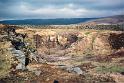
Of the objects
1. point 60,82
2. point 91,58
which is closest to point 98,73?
point 60,82

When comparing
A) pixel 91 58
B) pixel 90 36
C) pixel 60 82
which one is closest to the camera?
pixel 60 82

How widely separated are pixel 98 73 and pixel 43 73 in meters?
9.32

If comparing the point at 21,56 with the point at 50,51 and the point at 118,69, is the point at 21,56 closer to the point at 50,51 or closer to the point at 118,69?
the point at 118,69

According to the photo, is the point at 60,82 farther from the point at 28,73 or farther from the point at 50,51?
the point at 50,51

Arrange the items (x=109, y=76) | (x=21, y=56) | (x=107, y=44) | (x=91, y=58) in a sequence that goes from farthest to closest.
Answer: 1. (x=107, y=44)
2. (x=91, y=58)
3. (x=21, y=56)
4. (x=109, y=76)

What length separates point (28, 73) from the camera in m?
48.6

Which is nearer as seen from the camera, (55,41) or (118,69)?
(118,69)

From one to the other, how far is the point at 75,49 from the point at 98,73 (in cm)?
3173

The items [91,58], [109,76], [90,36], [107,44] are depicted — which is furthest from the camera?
[90,36]

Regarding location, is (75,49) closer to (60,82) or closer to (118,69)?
(118,69)

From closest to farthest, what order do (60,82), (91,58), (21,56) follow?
(60,82)
(21,56)
(91,58)

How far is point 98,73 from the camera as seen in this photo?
50656 millimetres

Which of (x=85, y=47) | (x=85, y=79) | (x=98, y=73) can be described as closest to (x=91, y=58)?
(x=85, y=47)

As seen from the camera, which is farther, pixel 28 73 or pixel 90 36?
pixel 90 36
